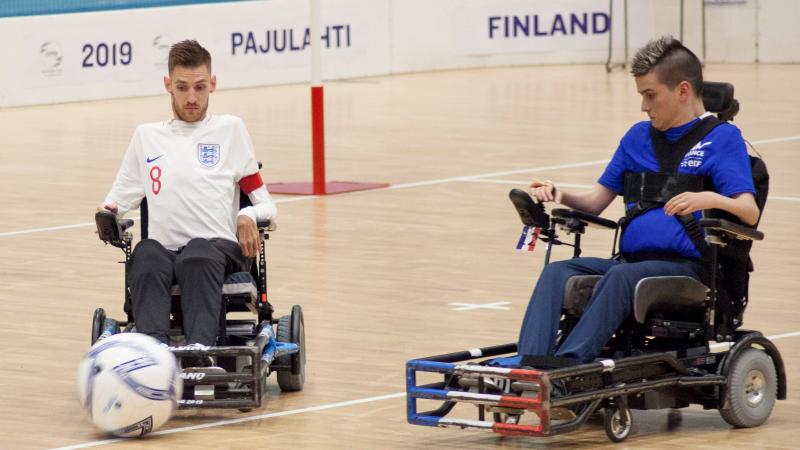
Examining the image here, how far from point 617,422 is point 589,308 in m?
0.43

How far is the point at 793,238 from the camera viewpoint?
1233cm

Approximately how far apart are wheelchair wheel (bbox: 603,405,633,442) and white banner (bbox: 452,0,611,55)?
843 inches

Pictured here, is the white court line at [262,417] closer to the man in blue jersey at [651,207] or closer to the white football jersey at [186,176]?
the man in blue jersey at [651,207]

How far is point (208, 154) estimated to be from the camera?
25.9 ft

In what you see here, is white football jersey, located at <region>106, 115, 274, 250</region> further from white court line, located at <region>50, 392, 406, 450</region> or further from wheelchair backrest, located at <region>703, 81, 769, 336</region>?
wheelchair backrest, located at <region>703, 81, 769, 336</region>

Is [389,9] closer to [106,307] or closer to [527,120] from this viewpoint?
[527,120]

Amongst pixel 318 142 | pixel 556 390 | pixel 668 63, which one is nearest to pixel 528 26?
pixel 318 142

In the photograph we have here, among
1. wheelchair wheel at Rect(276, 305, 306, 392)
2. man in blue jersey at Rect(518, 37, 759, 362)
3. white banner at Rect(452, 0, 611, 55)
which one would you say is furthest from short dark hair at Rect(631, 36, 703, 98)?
white banner at Rect(452, 0, 611, 55)

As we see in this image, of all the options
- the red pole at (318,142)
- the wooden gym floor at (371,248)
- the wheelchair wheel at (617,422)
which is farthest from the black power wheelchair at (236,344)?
the red pole at (318,142)

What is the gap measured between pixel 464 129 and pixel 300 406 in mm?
12514

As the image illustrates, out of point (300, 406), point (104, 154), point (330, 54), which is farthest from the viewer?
point (330, 54)

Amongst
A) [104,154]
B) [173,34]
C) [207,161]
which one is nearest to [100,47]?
[173,34]

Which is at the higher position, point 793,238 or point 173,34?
point 173,34

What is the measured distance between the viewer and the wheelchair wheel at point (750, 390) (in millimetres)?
6961
